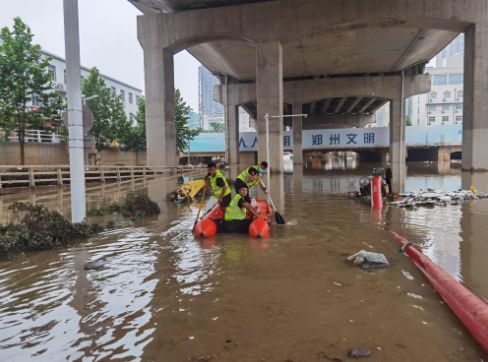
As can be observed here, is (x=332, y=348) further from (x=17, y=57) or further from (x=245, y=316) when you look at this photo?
(x=17, y=57)

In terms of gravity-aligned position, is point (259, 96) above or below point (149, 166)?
above

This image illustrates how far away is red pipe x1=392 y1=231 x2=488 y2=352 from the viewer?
3359 mm

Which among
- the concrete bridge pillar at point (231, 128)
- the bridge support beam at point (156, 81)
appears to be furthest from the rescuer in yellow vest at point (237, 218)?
the concrete bridge pillar at point (231, 128)

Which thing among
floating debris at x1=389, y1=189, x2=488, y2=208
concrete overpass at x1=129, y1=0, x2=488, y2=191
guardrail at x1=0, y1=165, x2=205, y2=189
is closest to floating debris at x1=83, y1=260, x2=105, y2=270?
floating debris at x1=389, y1=189, x2=488, y2=208

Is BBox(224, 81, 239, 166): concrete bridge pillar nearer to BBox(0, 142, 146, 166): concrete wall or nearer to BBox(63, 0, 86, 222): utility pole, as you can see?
BBox(0, 142, 146, 166): concrete wall

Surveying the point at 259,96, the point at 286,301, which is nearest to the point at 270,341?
the point at 286,301

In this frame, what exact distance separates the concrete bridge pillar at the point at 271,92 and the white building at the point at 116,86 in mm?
20789

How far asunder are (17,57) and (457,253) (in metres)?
27.7

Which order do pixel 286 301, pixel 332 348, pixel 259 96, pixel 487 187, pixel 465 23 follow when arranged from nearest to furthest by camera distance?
pixel 332 348
pixel 286 301
pixel 487 187
pixel 465 23
pixel 259 96

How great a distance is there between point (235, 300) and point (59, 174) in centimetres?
1935

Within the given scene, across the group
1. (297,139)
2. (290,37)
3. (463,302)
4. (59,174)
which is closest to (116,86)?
(297,139)

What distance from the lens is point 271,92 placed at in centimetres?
2716

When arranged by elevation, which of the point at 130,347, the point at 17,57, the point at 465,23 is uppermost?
the point at 465,23

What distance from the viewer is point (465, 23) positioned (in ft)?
80.4
